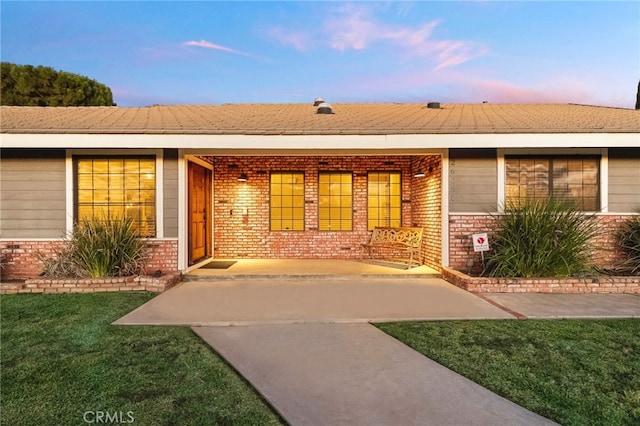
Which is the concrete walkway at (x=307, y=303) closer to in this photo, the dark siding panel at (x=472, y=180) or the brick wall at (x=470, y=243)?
the brick wall at (x=470, y=243)

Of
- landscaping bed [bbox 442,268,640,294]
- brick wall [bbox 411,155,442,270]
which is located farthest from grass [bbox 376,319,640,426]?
brick wall [bbox 411,155,442,270]

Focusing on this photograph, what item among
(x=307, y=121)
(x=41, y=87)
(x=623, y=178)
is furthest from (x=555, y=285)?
(x=41, y=87)

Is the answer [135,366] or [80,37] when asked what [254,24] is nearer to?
[80,37]

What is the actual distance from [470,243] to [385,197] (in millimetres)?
2984

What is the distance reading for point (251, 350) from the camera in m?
3.47

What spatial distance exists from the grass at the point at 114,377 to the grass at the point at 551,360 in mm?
1797

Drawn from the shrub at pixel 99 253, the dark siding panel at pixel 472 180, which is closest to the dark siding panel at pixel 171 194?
the shrub at pixel 99 253

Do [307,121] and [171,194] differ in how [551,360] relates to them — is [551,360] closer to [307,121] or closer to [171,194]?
[307,121]

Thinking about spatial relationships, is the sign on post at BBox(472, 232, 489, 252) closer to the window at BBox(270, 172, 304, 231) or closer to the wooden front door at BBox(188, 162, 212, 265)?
the window at BBox(270, 172, 304, 231)

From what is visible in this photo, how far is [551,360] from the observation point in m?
3.24

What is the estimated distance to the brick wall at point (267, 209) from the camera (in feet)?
31.3

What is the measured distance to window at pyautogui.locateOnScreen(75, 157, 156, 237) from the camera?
7.25 m

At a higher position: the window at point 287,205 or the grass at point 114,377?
the window at point 287,205

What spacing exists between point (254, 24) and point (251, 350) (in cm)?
1240
